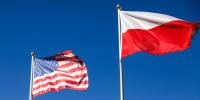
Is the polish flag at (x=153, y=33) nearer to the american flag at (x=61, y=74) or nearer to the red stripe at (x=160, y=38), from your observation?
the red stripe at (x=160, y=38)

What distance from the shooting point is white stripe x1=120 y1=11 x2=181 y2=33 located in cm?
1476

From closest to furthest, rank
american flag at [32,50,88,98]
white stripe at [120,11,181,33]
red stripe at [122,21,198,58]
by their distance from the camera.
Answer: red stripe at [122,21,198,58]
white stripe at [120,11,181,33]
american flag at [32,50,88,98]

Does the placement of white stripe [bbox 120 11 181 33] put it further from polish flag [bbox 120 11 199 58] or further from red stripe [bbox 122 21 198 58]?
red stripe [bbox 122 21 198 58]

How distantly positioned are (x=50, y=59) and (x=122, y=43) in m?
6.59

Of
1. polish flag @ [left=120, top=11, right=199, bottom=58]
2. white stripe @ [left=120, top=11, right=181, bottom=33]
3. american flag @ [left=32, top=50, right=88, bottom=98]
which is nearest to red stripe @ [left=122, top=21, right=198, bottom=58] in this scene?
polish flag @ [left=120, top=11, right=199, bottom=58]

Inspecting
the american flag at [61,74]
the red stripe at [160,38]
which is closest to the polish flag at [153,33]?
the red stripe at [160,38]

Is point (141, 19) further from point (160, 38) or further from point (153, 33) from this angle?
point (160, 38)

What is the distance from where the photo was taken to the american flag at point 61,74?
62.5 ft

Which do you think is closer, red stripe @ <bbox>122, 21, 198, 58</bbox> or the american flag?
red stripe @ <bbox>122, 21, 198, 58</bbox>

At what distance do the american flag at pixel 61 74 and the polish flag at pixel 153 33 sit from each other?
544 cm

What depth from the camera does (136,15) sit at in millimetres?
15070

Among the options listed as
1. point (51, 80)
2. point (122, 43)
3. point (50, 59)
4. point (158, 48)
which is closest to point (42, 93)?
point (51, 80)

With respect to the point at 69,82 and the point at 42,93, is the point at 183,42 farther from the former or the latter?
the point at 42,93

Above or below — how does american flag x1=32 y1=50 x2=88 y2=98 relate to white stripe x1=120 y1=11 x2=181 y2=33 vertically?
below
